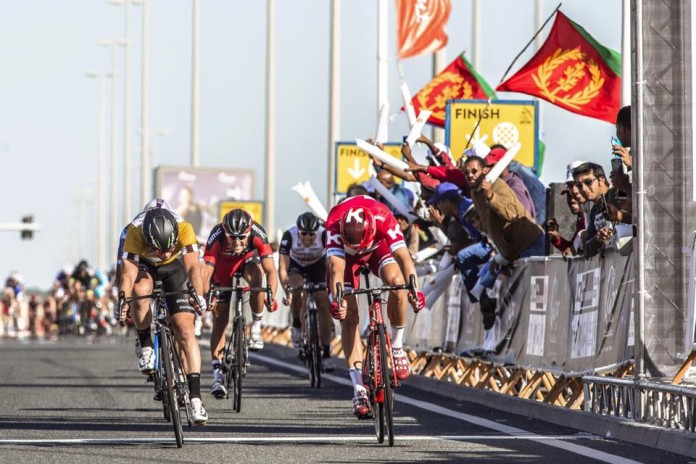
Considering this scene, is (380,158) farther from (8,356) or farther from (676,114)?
(8,356)

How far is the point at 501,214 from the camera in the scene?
16.2 meters

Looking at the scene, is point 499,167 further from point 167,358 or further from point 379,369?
point 167,358

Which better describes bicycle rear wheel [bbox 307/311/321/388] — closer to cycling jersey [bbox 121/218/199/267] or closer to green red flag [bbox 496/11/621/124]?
green red flag [bbox 496/11/621/124]

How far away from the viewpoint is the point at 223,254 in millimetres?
17234

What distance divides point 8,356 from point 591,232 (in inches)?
730

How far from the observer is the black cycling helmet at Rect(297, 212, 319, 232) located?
1953 centimetres

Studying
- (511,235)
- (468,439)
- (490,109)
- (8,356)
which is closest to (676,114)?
(468,439)

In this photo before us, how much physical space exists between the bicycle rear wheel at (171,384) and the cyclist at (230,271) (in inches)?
145

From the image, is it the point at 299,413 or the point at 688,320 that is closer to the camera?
the point at 688,320

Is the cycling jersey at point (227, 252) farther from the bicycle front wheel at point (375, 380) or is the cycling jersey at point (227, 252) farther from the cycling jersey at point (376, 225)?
the bicycle front wheel at point (375, 380)

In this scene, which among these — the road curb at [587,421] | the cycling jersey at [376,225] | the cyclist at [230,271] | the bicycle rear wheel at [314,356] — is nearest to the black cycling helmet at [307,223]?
the bicycle rear wheel at [314,356]

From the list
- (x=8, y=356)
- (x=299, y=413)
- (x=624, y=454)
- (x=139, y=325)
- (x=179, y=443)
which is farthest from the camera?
(x=8, y=356)

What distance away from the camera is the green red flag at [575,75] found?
20.2 m

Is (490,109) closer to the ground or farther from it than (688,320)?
farther from it
